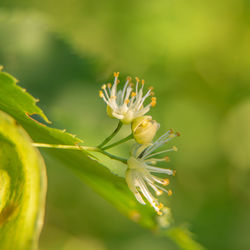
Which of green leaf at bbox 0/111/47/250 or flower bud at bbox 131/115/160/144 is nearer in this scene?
green leaf at bbox 0/111/47/250

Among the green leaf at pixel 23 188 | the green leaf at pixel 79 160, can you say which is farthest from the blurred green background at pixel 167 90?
the green leaf at pixel 23 188

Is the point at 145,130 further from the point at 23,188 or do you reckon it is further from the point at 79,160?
the point at 23,188

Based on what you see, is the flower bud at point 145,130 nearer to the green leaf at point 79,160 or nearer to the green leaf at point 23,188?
the green leaf at point 79,160

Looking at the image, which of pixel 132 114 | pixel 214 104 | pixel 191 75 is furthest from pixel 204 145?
pixel 132 114

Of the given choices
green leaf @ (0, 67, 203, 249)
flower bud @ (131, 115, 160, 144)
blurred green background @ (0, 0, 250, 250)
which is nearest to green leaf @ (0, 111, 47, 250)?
green leaf @ (0, 67, 203, 249)

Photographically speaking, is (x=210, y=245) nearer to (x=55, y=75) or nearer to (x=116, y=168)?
(x=55, y=75)

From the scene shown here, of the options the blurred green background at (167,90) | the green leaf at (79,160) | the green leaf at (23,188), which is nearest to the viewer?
the green leaf at (23,188)

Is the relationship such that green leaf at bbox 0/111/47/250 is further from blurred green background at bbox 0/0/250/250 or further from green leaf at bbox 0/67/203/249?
blurred green background at bbox 0/0/250/250
